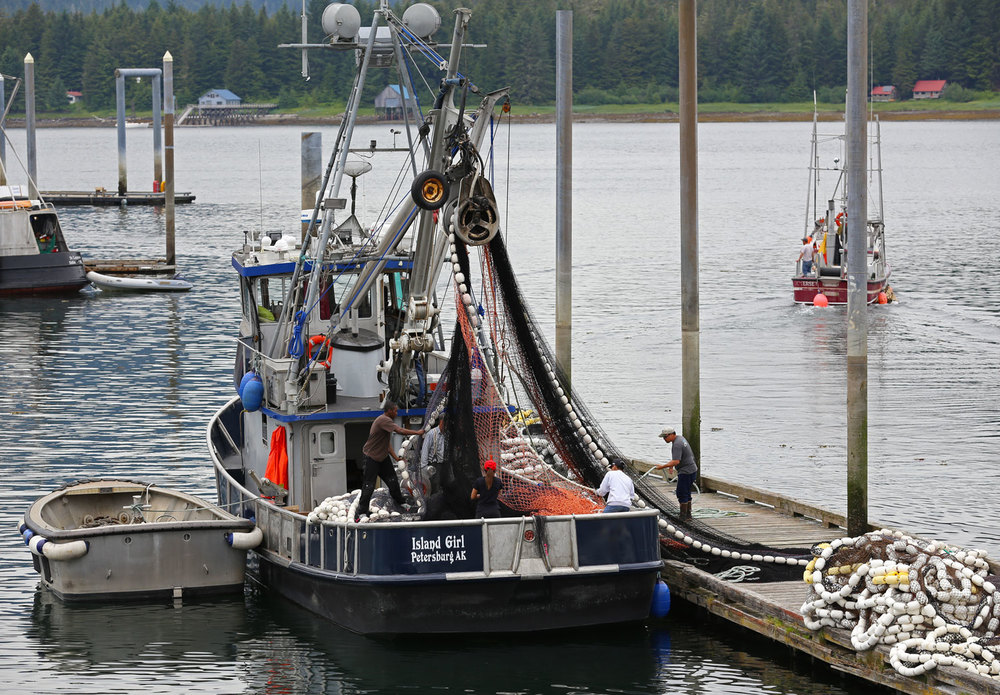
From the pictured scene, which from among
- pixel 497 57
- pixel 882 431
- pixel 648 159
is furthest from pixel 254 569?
pixel 497 57

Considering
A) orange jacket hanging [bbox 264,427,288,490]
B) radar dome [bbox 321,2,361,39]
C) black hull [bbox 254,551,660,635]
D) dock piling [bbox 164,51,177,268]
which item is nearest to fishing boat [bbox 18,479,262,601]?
orange jacket hanging [bbox 264,427,288,490]

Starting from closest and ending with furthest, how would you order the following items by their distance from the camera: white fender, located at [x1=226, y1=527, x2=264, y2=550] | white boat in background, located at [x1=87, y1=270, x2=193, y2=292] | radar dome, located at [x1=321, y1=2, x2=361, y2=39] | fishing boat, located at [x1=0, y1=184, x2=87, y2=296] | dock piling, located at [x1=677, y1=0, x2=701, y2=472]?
white fender, located at [x1=226, y1=527, x2=264, y2=550] < radar dome, located at [x1=321, y1=2, x2=361, y2=39] < dock piling, located at [x1=677, y1=0, x2=701, y2=472] < fishing boat, located at [x1=0, y1=184, x2=87, y2=296] < white boat in background, located at [x1=87, y1=270, x2=193, y2=292]

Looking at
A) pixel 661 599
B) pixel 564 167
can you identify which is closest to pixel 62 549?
pixel 661 599

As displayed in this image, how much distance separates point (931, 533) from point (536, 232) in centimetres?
5383

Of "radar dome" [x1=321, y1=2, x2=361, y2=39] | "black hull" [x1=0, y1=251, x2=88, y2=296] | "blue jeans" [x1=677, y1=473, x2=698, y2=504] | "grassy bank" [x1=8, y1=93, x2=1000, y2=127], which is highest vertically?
"grassy bank" [x1=8, y1=93, x2=1000, y2=127]

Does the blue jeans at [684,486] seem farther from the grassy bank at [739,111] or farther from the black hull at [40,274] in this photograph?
the grassy bank at [739,111]

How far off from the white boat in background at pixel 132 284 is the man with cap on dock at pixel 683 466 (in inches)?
1467

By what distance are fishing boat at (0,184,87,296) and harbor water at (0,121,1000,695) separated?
1.94 feet

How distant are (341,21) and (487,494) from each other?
685cm

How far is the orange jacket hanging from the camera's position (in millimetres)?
20422

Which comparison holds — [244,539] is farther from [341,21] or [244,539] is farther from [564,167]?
[564,167]

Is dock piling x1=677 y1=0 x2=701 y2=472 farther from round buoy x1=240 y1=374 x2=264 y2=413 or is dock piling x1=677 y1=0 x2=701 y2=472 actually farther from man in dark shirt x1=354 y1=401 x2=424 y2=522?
round buoy x1=240 y1=374 x2=264 y2=413

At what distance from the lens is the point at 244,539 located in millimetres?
19688

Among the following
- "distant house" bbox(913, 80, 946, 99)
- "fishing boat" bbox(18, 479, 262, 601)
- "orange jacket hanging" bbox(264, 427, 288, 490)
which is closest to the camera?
"fishing boat" bbox(18, 479, 262, 601)
